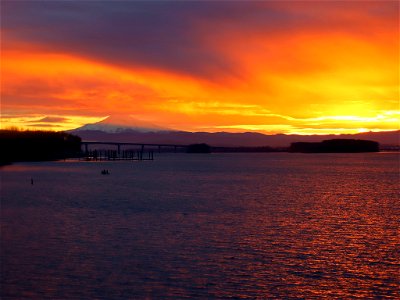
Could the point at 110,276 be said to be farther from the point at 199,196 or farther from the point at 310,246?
the point at 199,196

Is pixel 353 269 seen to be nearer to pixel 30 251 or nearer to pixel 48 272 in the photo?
pixel 48 272

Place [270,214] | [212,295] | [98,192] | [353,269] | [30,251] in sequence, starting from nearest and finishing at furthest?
[212,295] < [353,269] < [30,251] < [270,214] < [98,192]

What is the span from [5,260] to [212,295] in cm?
1082

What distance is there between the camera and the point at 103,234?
34.8 meters

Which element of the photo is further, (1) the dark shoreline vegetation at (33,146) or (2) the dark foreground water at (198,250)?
(1) the dark shoreline vegetation at (33,146)

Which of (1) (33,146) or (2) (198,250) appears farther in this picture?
(1) (33,146)

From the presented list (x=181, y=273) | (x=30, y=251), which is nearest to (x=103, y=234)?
(x=30, y=251)

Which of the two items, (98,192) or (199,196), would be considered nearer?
(199,196)

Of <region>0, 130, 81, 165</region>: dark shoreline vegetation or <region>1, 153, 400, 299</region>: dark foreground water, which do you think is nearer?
<region>1, 153, 400, 299</region>: dark foreground water

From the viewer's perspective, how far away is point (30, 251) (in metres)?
28.8

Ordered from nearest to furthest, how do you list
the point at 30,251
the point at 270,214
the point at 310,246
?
the point at 30,251 → the point at 310,246 → the point at 270,214

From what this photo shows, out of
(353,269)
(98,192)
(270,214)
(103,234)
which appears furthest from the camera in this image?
(98,192)

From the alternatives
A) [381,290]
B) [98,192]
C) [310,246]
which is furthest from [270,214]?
[98,192]

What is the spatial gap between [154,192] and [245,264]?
144 feet
